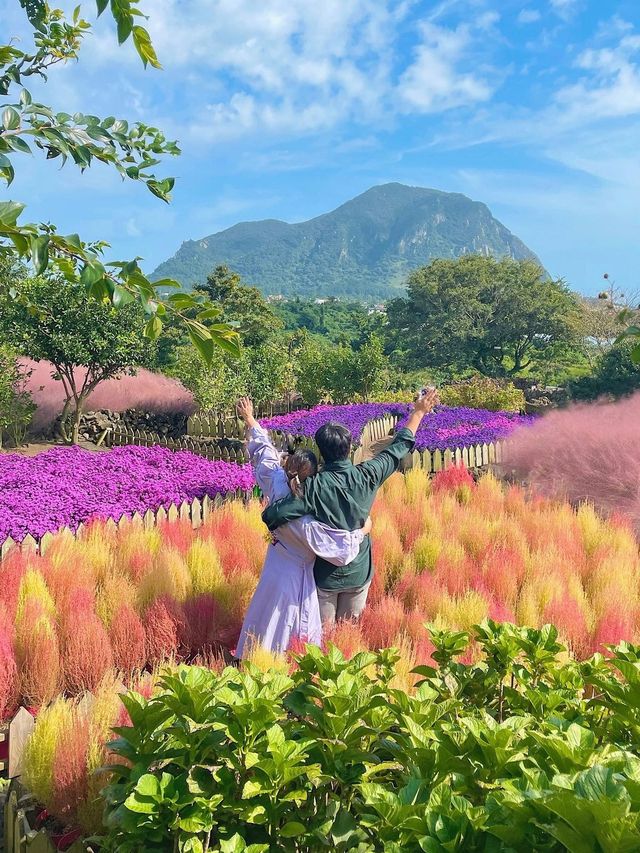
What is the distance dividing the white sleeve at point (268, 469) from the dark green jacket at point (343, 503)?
119mm

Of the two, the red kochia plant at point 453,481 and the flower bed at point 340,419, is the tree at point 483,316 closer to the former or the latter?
the flower bed at point 340,419

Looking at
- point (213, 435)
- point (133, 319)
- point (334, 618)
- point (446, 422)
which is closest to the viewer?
point (334, 618)

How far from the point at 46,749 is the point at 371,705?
124cm

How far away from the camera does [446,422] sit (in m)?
14.9

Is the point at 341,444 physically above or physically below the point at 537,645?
above

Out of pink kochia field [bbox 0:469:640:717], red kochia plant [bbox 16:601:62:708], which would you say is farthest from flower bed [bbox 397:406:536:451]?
red kochia plant [bbox 16:601:62:708]

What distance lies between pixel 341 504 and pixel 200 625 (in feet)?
3.93

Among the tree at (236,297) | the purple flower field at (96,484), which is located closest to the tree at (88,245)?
the purple flower field at (96,484)

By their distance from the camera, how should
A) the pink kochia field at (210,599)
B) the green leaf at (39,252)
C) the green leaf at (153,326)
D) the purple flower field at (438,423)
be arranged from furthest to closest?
the purple flower field at (438,423)
the pink kochia field at (210,599)
the green leaf at (153,326)
the green leaf at (39,252)

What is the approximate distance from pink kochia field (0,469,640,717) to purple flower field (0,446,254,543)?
1.09 metres

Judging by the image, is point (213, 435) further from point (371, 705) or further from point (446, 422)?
point (371, 705)

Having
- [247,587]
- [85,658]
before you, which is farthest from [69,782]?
[247,587]

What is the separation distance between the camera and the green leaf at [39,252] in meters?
1.39

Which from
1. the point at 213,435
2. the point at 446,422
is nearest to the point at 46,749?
the point at 446,422
